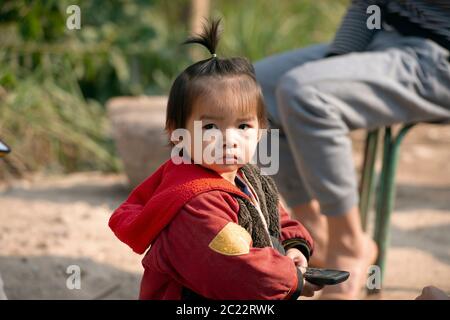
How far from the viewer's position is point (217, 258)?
1624 mm

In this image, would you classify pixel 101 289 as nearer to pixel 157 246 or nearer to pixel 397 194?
pixel 157 246

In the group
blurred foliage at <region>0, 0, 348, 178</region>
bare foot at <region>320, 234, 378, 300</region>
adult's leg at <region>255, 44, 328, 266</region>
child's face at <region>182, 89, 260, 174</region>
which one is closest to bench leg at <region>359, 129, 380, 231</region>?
adult's leg at <region>255, 44, 328, 266</region>

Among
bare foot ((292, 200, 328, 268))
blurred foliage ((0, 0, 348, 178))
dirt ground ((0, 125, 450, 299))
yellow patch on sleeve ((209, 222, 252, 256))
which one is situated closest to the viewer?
yellow patch on sleeve ((209, 222, 252, 256))

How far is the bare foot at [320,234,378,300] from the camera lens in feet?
8.03

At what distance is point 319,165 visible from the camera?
2.41 m

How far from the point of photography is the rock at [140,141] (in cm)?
419

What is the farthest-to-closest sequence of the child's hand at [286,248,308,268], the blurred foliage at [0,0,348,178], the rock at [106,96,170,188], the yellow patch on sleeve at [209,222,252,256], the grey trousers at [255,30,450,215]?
the blurred foliage at [0,0,348,178], the rock at [106,96,170,188], the grey trousers at [255,30,450,215], the child's hand at [286,248,308,268], the yellow patch on sleeve at [209,222,252,256]

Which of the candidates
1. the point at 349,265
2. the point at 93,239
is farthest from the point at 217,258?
the point at 93,239

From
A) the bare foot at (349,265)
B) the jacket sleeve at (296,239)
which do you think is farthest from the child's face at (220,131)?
the bare foot at (349,265)

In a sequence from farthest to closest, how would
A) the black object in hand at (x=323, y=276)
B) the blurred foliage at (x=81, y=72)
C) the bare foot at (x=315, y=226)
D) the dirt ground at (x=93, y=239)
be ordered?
the blurred foliage at (x=81, y=72) < the dirt ground at (x=93, y=239) < the bare foot at (x=315, y=226) < the black object in hand at (x=323, y=276)

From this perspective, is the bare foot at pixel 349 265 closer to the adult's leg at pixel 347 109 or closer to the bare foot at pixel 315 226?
the adult's leg at pixel 347 109

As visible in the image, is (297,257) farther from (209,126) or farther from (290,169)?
(290,169)

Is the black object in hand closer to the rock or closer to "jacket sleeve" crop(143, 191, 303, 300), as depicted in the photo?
"jacket sleeve" crop(143, 191, 303, 300)

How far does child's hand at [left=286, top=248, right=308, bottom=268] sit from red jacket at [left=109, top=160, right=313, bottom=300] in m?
0.16
